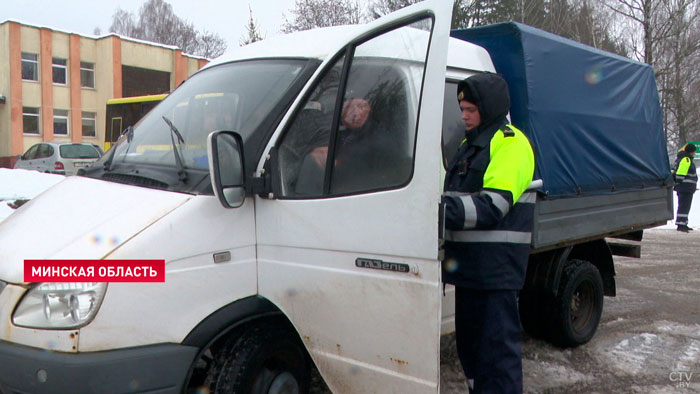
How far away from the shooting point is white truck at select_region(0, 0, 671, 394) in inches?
94.4

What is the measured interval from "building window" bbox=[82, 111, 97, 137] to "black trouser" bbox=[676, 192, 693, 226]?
98.7ft

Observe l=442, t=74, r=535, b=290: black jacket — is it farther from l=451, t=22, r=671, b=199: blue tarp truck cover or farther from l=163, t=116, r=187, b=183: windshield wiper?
l=163, t=116, r=187, b=183: windshield wiper

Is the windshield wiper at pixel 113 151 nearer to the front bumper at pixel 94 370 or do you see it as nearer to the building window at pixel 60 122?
the front bumper at pixel 94 370

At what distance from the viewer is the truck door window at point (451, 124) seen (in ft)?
11.3

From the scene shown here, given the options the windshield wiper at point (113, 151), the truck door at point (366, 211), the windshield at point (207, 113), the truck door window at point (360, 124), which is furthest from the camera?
the windshield wiper at point (113, 151)

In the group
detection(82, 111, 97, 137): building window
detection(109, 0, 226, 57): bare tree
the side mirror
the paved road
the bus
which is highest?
detection(109, 0, 226, 57): bare tree

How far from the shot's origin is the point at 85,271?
2.36m

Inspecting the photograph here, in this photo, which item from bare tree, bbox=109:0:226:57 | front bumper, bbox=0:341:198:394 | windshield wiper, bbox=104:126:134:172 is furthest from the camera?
bare tree, bbox=109:0:226:57

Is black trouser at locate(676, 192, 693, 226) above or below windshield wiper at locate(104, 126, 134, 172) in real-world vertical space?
below

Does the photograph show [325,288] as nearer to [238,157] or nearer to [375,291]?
[375,291]

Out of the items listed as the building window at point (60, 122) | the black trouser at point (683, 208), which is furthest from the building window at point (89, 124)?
the black trouser at point (683, 208)

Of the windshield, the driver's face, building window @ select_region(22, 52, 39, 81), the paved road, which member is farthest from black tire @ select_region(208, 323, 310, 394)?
building window @ select_region(22, 52, 39, 81)

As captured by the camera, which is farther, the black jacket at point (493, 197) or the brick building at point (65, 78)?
the brick building at point (65, 78)

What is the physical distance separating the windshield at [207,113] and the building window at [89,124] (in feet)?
A: 107
